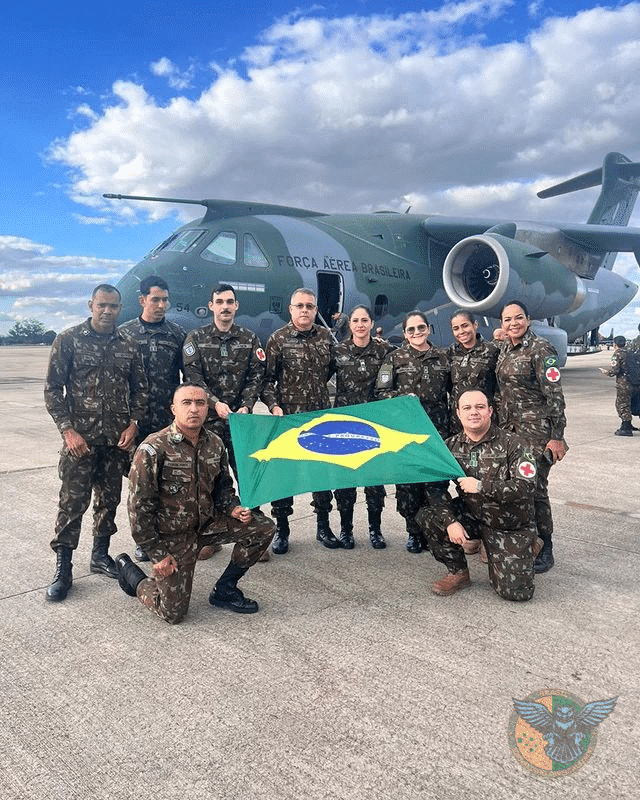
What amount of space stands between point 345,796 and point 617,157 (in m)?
23.0

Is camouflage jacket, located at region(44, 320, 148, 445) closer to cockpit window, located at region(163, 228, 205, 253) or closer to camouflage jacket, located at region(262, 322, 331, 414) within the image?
camouflage jacket, located at region(262, 322, 331, 414)

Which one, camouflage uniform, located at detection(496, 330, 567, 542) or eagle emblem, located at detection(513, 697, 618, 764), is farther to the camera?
camouflage uniform, located at detection(496, 330, 567, 542)

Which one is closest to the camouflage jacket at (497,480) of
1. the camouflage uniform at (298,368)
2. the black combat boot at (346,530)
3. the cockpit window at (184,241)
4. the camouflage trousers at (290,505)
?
the black combat boot at (346,530)

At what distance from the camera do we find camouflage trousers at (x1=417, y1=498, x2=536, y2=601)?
3605 millimetres

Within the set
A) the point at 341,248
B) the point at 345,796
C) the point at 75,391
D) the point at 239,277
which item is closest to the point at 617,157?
the point at 341,248

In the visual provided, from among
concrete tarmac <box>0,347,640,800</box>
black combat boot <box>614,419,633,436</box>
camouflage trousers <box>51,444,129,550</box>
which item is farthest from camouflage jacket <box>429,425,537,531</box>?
black combat boot <box>614,419,633,436</box>

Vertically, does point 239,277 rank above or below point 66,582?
above

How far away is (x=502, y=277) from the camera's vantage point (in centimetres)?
1134

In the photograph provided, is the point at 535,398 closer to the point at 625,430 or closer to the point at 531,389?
the point at 531,389

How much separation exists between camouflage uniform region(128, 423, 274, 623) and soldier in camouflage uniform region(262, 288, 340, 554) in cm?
Result: 111

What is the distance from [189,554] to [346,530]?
1.54m

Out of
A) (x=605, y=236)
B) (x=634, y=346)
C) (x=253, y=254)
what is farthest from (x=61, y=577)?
(x=605, y=236)

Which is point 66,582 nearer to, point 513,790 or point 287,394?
point 287,394

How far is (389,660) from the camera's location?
2.95 meters
